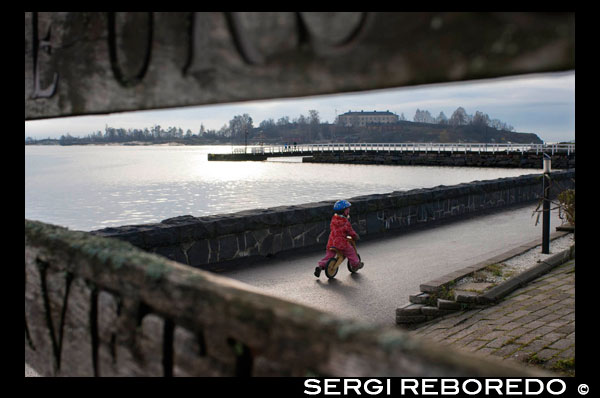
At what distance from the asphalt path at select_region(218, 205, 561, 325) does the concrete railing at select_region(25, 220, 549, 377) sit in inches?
138

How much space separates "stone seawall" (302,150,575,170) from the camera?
159ft

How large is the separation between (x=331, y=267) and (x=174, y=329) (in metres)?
7.07

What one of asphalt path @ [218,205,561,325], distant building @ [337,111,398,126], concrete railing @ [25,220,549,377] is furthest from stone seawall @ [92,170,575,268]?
distant building @ [337,111,398,126]

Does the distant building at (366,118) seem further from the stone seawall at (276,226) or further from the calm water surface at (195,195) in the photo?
the stone seawall at (276,226)

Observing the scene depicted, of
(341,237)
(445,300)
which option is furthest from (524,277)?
(341,237)

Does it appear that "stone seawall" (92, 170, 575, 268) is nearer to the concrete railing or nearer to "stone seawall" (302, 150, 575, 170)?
the concrete railing

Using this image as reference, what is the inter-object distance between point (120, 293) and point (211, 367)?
38 centimetres

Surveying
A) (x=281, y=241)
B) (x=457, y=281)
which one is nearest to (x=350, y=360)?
(x=457, y=281)

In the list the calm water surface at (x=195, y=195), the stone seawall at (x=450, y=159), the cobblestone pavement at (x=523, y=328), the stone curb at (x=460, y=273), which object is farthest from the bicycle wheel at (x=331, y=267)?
the stone seawall at (x=450, y=159)

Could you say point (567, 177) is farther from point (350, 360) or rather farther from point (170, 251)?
point (350, 360)

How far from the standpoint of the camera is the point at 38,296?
2031mm

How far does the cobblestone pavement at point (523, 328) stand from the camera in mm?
4805

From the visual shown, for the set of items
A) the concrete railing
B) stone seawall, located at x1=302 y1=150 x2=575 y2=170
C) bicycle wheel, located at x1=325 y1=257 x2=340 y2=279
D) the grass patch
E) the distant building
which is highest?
the distant building

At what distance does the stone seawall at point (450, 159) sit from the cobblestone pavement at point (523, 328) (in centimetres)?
3935
